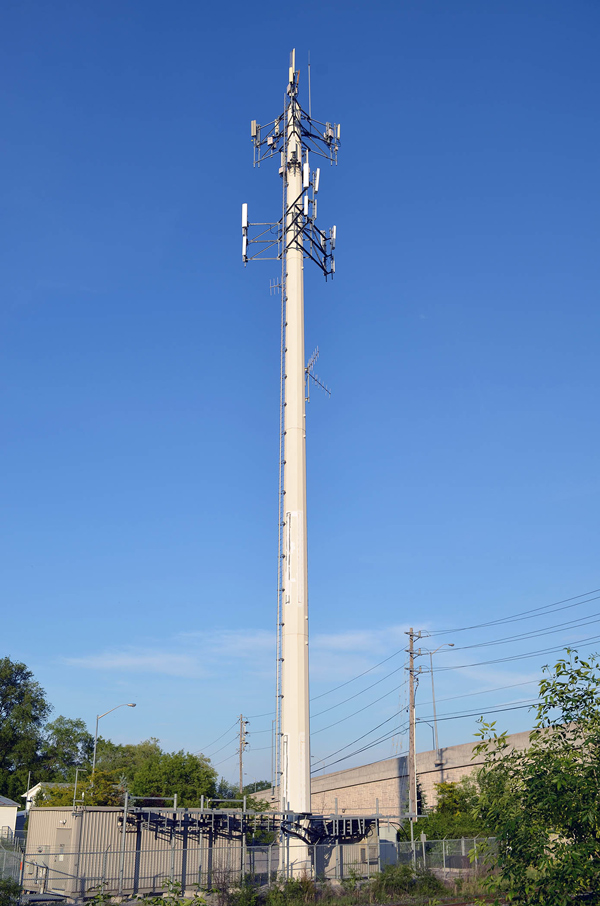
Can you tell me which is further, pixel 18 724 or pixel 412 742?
pixel 18 724

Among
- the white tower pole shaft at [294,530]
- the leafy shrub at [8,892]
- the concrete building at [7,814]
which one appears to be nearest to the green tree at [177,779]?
the concrete building at [7,814]

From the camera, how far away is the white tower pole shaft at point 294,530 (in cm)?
3441

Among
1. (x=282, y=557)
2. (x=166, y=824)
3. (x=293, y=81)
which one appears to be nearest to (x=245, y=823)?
(x=166, y=824)

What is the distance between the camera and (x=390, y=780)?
60.2m

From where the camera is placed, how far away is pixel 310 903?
28.5 m

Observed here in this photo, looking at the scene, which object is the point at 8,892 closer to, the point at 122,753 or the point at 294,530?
the point at 294,530

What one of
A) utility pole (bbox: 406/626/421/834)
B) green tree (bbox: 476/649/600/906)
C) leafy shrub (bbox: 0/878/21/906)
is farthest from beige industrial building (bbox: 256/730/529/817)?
green tree (bbox: 476/649/600/906)

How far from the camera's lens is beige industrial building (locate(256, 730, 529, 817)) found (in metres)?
53.9

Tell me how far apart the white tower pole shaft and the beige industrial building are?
651 inches

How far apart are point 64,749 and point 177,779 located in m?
60.0

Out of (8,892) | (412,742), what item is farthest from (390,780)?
(8,892)

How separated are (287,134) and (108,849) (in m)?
38.7

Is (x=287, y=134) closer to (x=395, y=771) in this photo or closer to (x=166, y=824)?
(x=166, y=824)

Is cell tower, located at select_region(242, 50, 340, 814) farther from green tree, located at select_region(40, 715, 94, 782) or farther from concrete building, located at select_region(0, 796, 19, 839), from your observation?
green tree, located at select_region(40, 715, 94, 782)
